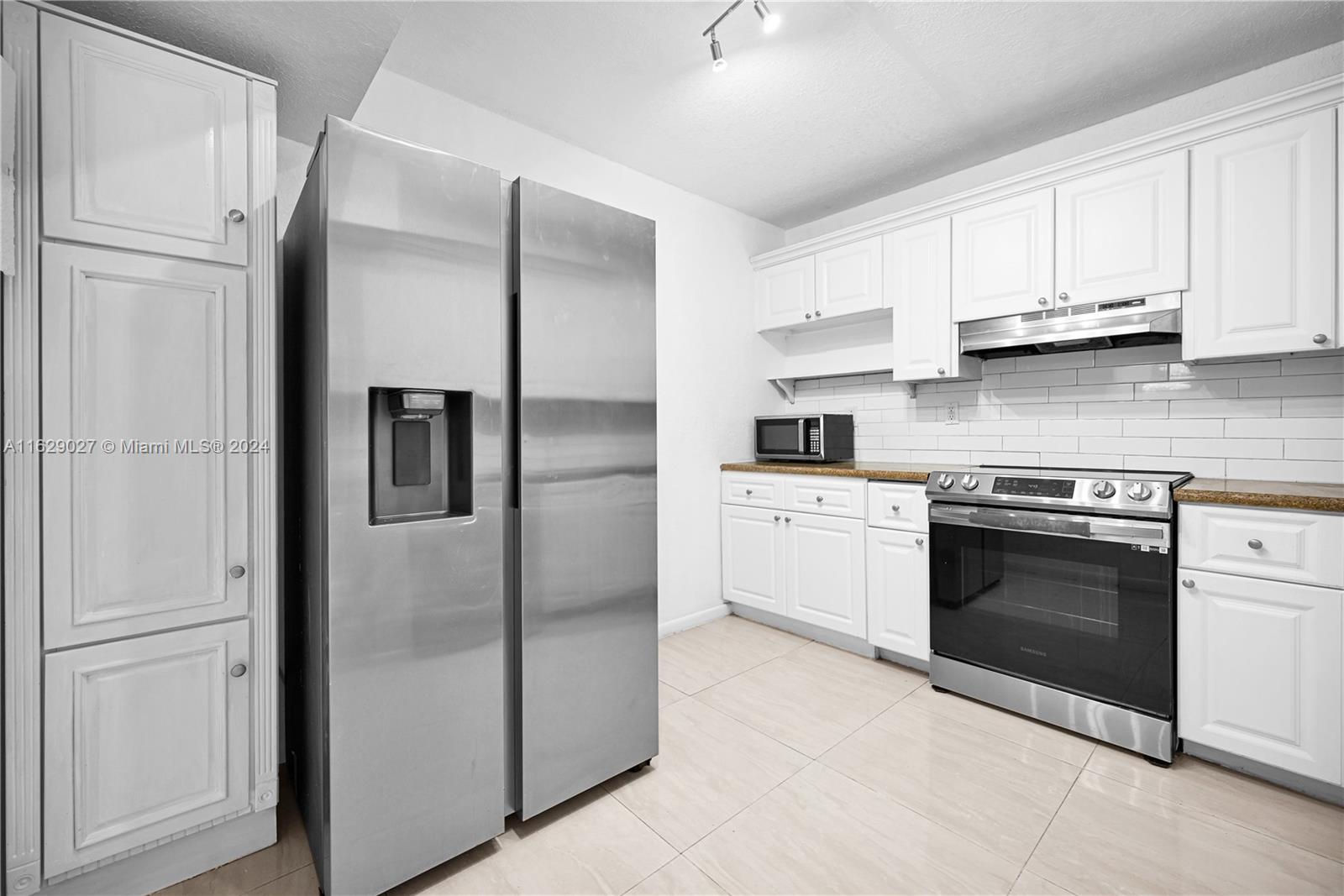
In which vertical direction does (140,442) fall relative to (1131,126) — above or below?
below

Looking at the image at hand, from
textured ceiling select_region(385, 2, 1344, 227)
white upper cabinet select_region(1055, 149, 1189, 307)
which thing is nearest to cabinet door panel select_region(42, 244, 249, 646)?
textured ceiling select_region(385, 2, 1344, 227)

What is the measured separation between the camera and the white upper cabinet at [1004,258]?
2.57 m

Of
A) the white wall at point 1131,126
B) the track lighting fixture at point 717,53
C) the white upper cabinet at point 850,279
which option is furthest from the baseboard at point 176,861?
the white wall at point 1131,126

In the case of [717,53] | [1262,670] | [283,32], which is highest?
[717,53]

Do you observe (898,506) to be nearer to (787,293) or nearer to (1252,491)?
(1252,491)

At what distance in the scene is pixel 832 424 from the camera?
3367 mm

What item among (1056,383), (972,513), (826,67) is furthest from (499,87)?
(1056,383)

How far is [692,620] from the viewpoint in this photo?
3.43m

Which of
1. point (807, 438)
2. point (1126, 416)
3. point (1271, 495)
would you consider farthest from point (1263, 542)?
point (807, 438)

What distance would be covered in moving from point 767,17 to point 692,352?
179cm

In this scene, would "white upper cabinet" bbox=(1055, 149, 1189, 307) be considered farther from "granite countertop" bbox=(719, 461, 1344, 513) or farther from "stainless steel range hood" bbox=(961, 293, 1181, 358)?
"granite countertop" bbox=(719, 461, 1344, 513)

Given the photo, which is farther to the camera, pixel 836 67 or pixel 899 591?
pixel 899 591

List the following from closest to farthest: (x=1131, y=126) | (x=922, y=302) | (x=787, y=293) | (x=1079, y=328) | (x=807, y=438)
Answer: (x=1079, y=328) < (x=1131, y=126) < (x=922, y=302) < (x=807, y=438) < (x=787, y=293)

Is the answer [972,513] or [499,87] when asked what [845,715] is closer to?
[972,513]
